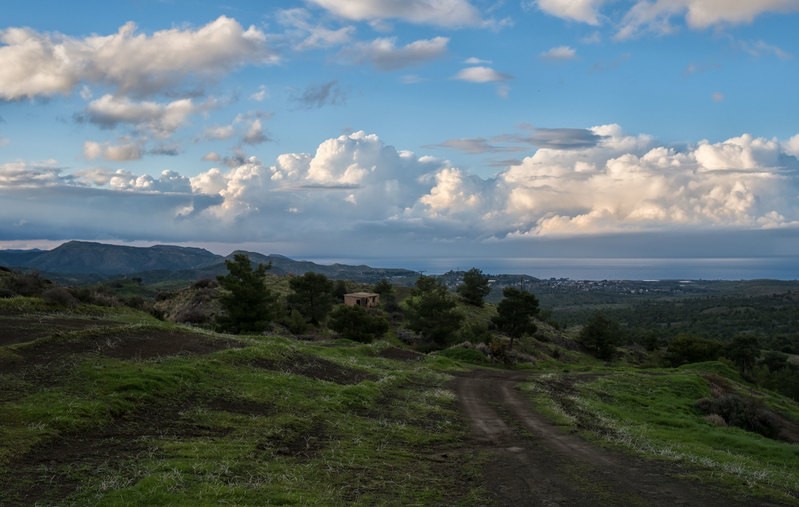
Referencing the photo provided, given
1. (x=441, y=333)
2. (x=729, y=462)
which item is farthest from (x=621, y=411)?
(x=441, y=333)

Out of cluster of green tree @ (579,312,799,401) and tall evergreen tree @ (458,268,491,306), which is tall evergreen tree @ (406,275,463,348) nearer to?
cluster of green tree @ (579,312,799,401)

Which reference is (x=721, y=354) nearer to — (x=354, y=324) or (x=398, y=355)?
(x=354, y=324)

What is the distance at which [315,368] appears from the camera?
2702 centimetres

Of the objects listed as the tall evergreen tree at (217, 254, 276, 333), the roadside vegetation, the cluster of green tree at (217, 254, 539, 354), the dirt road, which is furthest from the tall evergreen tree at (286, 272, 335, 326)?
the dirt road

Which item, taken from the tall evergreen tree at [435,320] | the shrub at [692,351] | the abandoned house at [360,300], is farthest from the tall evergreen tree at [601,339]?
the abandoned house at [360,300]

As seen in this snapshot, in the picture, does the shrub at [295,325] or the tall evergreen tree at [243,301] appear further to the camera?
the shrub at [295,325]

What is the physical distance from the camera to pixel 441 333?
66.4m

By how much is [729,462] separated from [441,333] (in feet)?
168

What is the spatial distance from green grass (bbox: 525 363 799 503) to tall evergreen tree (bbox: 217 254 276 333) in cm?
2502

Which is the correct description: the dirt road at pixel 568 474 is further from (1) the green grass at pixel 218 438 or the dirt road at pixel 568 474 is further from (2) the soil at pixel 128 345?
(2) the soil at pixel 128 345

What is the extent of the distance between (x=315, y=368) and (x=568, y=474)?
1649 cm

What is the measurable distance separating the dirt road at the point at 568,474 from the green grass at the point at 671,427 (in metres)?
0.88

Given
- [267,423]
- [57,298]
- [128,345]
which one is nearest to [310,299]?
[57,298]

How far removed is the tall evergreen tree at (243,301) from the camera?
48.2 meters
